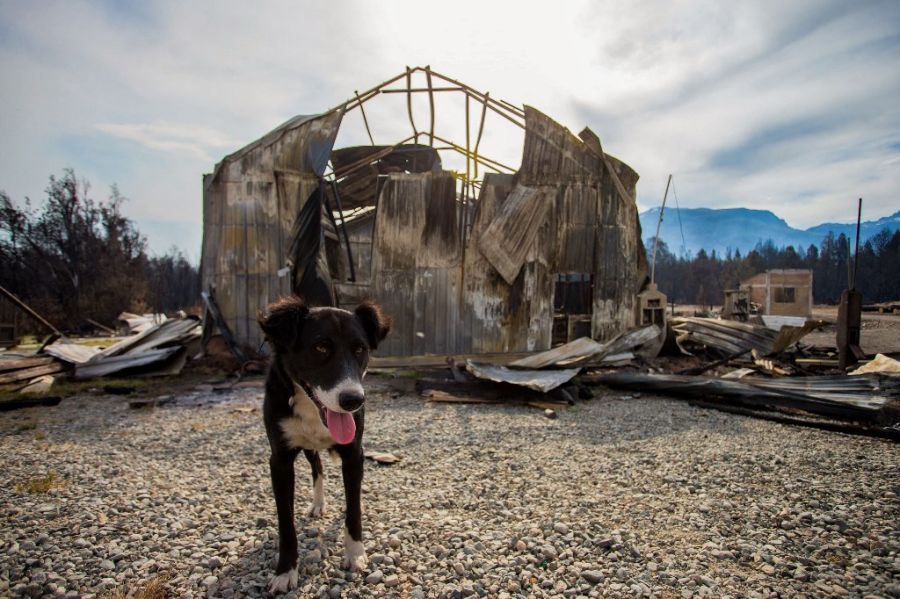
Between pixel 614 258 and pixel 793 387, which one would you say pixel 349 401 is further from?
pixel 614 258

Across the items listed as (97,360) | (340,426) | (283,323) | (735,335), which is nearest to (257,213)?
(97,360)

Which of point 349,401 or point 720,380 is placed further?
point 720,380

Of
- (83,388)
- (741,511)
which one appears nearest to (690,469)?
(741,511)

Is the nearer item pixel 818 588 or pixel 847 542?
pixel 818 588

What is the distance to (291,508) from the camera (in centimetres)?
264

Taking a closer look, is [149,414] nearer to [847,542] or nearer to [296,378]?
[296,378]

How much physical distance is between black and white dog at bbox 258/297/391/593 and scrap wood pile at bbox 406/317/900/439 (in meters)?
5.07

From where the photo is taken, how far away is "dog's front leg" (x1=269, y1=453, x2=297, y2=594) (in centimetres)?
254

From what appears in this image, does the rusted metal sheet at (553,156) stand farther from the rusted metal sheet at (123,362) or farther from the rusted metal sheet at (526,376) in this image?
the rusted metal sheet at (123,362)

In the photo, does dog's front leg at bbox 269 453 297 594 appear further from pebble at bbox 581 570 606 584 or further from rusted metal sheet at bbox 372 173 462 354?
→ rusted metal sheet at bbox 372 173 462 354

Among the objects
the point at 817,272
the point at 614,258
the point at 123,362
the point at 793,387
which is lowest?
the point at 123,362

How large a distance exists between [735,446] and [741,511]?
201cm

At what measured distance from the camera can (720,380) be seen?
7586mm

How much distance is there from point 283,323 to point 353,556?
1.54m
